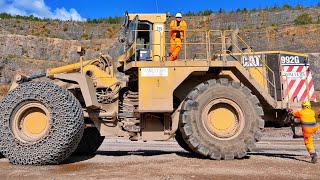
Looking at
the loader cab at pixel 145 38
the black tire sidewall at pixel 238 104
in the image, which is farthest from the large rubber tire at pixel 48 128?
the black tire sidewall at pixel 238 104

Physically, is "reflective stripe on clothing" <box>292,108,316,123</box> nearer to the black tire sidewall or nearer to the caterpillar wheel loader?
the caterpillar wheel loader

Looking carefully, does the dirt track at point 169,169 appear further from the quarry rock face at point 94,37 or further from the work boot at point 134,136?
the quarry rock face at point 94,37

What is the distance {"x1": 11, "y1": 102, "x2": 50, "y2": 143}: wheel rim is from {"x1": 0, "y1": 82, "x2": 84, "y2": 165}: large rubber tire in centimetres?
6

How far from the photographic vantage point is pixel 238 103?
7215 mm

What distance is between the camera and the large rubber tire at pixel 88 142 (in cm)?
844

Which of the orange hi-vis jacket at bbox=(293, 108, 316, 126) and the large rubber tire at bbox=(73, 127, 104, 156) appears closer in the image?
the orange hi-vis jacket at bbox=(293, 108, 316, 126)

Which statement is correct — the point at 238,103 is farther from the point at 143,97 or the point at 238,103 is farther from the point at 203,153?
the point at 143,97

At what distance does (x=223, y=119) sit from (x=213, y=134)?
1.31ft

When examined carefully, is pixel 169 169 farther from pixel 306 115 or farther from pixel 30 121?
pixel 306 115

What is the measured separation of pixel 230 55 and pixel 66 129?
155 inches

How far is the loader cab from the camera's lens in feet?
26.1

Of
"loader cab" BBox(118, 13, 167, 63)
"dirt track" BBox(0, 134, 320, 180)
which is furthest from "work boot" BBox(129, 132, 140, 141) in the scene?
"loader cab" BBox(118, 13, 167, 63)

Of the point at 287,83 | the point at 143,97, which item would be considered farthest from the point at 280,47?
the point at 143,97

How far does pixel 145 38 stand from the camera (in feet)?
26.8
